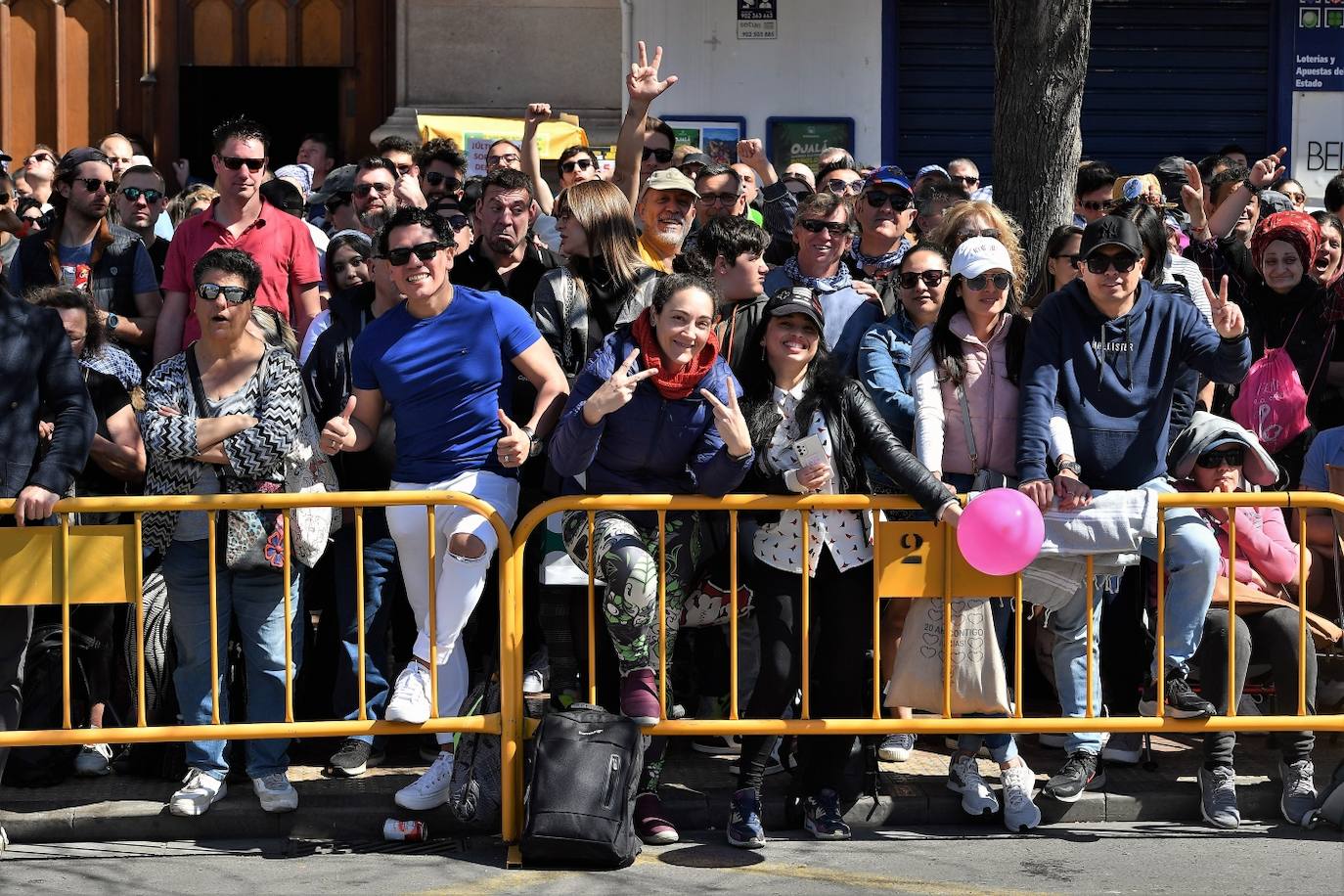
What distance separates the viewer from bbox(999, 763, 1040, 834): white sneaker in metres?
6.75

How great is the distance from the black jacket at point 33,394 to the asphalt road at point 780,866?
1.44m

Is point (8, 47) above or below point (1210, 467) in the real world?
above

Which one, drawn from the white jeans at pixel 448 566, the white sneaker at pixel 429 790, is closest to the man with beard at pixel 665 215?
the white jeans at pixel 448 566

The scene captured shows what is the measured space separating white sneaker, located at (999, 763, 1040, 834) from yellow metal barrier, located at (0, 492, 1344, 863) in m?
0.26

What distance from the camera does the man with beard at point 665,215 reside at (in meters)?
7.83

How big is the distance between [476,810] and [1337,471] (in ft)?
13.3

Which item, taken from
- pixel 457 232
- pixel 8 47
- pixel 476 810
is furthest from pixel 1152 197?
pixel 8 47

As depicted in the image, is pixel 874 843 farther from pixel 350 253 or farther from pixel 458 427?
pixel 350 253

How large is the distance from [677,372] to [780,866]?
1.82 metres

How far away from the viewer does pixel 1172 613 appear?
22.5 ft

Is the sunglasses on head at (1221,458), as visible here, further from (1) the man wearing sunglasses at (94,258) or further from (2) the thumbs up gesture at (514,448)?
(1) the man wearing sunglasses at (94,258)

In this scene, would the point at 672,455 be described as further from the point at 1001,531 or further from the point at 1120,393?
the point at 1120,393

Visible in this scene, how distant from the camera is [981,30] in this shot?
48.3 ft

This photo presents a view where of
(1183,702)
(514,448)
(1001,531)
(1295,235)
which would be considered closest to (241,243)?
(514,448)
